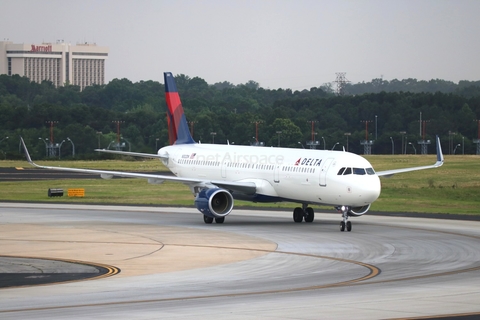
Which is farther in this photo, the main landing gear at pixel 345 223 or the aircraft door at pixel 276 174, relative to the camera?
the aircraft door at pixel 276 174

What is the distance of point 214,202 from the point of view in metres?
50.1

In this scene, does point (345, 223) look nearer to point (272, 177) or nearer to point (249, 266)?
point (272, 177)

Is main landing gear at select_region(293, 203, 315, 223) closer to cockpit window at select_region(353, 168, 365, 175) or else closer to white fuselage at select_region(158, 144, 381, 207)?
white fuselage at select_region(158, 144, 381, 207)

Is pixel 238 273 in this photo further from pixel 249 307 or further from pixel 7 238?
pixel 7 238

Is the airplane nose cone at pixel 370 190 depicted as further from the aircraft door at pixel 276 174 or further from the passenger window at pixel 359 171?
the aircraft door at pixel 276 174

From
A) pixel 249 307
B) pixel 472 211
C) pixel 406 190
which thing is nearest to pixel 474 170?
pixel 406 190

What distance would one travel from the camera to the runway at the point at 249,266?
23578 mm

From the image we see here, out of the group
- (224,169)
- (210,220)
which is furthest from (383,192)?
(210,220)

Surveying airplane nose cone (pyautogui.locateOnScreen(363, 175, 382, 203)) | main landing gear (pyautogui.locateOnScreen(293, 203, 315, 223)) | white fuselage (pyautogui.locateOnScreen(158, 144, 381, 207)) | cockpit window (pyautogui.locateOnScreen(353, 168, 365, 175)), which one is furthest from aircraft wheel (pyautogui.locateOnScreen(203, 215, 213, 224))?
airplane nose cone (pyautogui.locateOnScreen(363, 175, 382, 203))

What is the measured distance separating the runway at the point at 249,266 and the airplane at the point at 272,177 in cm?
136

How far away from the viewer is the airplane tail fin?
60.3 metres

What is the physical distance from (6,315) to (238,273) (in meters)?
10.3

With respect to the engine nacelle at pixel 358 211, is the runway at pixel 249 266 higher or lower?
lower

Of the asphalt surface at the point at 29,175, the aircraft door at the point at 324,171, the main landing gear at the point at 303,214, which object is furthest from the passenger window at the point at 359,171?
the asphalt surface at the point at 29,175
